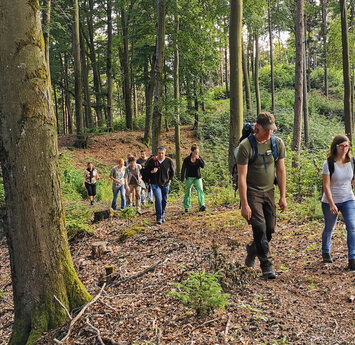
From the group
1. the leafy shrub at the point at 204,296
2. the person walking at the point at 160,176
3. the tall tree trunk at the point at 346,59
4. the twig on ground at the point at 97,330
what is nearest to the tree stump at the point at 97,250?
the person walking at the point at 160,176

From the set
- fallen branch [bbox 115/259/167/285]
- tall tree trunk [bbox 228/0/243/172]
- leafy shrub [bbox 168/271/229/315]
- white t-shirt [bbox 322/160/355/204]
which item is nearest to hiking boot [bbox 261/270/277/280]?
leafy shrub [bbox 168/271/229/315]

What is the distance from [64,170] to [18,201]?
14.2 m

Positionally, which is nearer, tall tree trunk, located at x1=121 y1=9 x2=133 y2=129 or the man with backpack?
the man with backpack

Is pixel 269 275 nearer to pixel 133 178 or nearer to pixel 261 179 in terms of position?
pixel 261 179

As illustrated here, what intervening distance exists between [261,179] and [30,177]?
2989mm

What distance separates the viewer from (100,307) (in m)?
4.57

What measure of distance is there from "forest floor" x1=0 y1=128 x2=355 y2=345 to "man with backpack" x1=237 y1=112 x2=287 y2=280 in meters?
0.47

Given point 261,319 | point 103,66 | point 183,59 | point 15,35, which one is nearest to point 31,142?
point 15,35

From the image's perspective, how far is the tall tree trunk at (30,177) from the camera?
12.7 ft

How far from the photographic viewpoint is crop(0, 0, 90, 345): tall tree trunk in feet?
12.7

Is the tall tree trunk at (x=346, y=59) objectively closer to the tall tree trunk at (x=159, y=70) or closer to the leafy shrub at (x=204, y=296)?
the tall tree trunk at (x=159, y=70)

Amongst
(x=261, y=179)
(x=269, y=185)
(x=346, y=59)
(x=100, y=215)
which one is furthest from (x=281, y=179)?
(x=346, y=59)

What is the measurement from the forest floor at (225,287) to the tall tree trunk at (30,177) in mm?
453

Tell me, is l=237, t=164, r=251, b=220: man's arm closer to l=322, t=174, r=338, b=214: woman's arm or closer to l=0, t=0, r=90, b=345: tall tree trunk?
l=322, t=174, r=338, b=214: woman's arm
